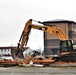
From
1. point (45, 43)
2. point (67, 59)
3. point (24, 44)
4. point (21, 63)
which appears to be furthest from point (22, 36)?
point (45, 43)

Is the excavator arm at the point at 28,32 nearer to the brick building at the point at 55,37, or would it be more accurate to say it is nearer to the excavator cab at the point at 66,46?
the excavator cab at the point at 66,46

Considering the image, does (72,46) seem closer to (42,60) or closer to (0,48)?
(42,60)

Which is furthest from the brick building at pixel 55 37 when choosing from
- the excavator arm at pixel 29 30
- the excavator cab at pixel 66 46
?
the excavator cab at pixel 66 46

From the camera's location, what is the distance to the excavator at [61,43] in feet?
137

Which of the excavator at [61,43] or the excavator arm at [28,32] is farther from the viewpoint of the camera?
the excavator arm at [28,32]

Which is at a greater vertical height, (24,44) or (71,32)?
(71,32)

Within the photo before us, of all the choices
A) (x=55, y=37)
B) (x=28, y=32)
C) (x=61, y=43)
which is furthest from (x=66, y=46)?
(x=55, y=37)

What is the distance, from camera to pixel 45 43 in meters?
145

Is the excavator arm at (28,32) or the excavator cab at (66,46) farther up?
the excavator arm at (28,32)

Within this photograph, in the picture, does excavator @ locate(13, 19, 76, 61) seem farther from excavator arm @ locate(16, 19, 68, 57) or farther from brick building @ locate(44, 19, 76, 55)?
brick building @ locate(44, 19, 76, 55)

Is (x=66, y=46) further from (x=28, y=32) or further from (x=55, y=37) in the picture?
(x=55, y=37)

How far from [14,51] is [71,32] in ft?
348

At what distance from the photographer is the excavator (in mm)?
41688

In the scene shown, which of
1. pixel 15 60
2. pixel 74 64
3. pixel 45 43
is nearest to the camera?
pixel 74 64
